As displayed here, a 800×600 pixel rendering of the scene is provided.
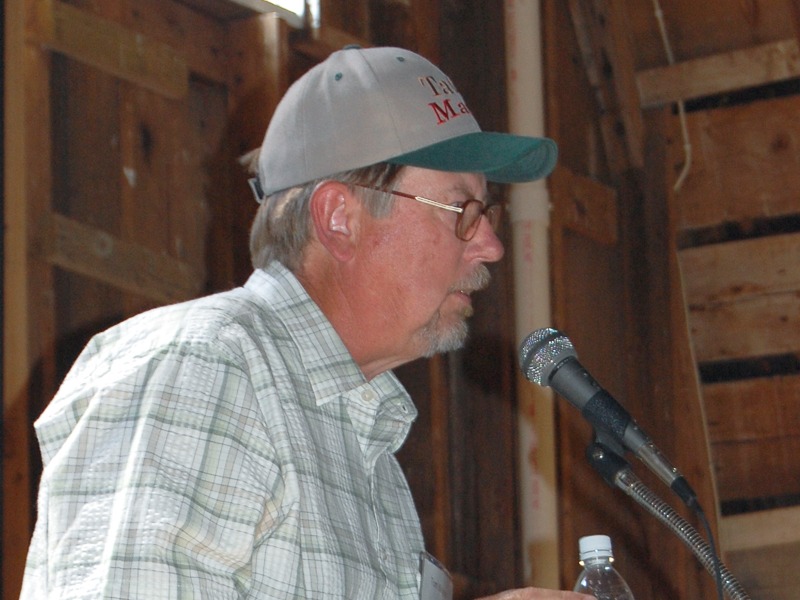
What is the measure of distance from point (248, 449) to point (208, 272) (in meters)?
1.84

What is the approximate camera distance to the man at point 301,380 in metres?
1.32

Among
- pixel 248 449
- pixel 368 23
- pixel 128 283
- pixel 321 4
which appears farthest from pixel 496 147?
pixel 368 23

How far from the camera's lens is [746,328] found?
14.9 ft

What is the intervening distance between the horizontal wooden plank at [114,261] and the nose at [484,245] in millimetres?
1205

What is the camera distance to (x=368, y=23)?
3895mm

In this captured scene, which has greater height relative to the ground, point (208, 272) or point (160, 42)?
point (160, 42)

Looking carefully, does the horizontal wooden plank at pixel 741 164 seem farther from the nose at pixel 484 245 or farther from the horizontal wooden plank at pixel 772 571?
the nose at pixel 484 245

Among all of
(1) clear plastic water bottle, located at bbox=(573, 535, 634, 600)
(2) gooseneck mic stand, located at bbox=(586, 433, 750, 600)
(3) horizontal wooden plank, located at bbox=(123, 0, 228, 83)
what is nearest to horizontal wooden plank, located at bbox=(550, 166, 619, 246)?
(3) horizontal wooden plank, located at bbox=(123, 0, 228, 83)

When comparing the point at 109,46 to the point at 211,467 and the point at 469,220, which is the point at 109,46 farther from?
the point at 211,467

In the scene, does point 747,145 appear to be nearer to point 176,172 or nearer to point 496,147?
point 176,172

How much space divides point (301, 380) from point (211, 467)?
28cm

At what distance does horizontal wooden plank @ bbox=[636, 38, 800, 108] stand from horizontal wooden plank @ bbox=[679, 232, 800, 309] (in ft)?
1.91

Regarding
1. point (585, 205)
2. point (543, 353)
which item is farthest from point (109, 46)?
point (585, 205)

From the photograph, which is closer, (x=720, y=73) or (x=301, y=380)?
(x=301, y=380)
